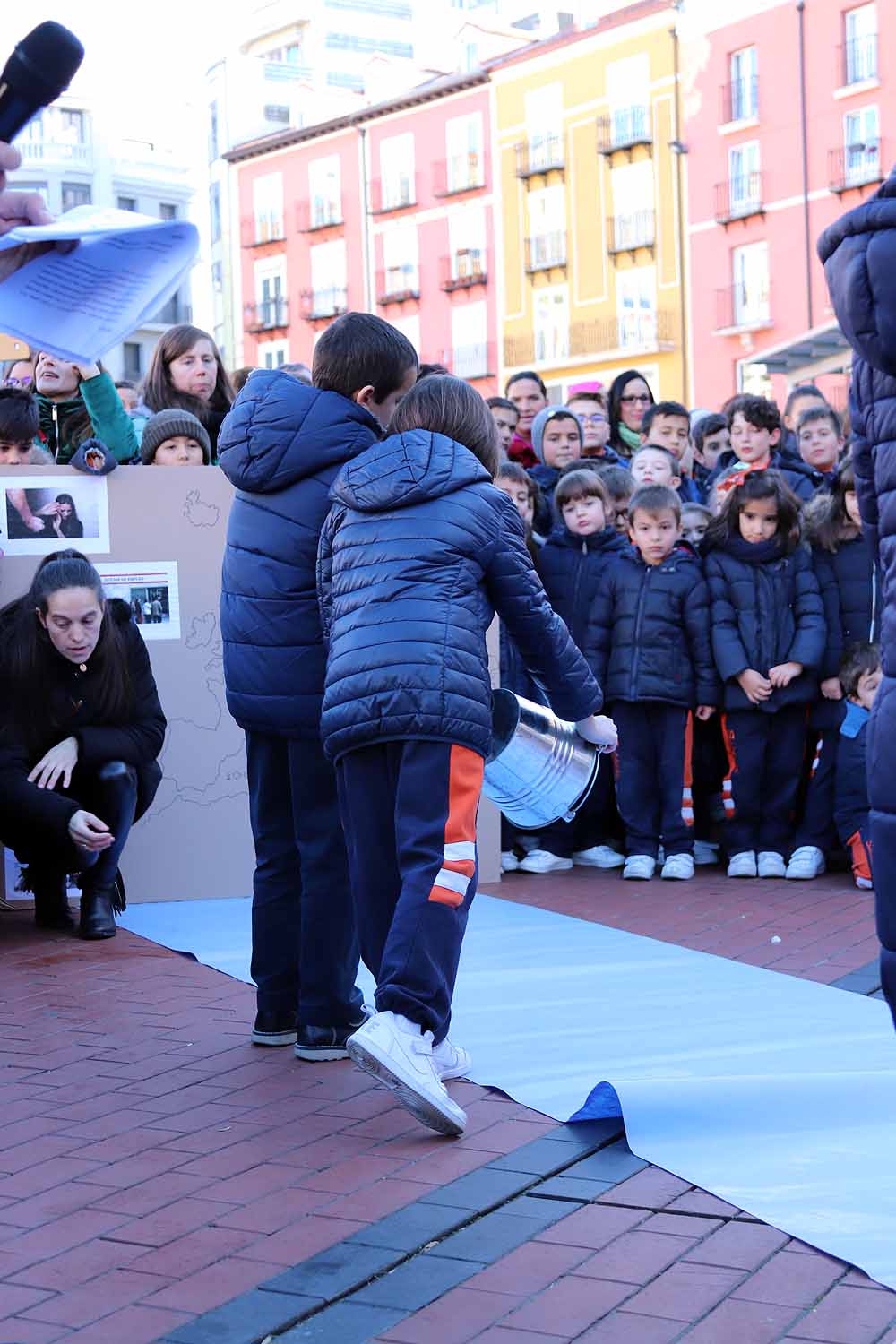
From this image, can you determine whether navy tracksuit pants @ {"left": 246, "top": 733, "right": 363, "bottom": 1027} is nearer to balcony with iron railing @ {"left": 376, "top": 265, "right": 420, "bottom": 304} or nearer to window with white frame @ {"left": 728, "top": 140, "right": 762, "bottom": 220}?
window with white frame @ {"left": 728, "top": 140, "right": 762, "bottom": 220}

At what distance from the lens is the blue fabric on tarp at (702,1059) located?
3.77 metres

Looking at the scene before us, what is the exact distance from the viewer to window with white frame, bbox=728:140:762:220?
39.7m

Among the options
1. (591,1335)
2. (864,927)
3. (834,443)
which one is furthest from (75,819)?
(834,443)

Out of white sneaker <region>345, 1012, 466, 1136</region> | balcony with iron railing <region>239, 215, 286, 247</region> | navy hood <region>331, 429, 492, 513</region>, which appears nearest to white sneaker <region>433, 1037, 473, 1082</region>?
white sneaker <region>345, 1012, 466, 1136</region>

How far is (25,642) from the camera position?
6.70m

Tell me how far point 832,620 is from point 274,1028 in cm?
379

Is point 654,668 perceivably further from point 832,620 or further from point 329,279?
point 329,279

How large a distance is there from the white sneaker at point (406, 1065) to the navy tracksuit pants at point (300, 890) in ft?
2.27

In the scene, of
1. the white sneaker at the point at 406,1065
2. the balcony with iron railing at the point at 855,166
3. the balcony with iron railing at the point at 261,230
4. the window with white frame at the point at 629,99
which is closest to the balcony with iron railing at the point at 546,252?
the window with white frame at the point at 629,99

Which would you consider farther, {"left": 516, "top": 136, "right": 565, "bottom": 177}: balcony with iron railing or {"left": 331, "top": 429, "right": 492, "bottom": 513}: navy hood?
{"left": 516, "top": 136, "right": 565, "bottom": 177}: balcony with iron railing

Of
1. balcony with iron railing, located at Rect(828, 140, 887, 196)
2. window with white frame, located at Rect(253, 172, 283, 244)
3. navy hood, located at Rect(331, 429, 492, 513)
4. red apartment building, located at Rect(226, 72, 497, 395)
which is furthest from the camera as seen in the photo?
window with white frame, located at Rect(253, 172, 283, 244)

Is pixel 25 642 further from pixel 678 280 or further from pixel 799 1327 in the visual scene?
pixel 678 280

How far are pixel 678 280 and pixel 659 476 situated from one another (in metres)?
35.0

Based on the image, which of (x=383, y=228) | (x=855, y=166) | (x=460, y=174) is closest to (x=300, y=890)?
(x=855, y=166)
